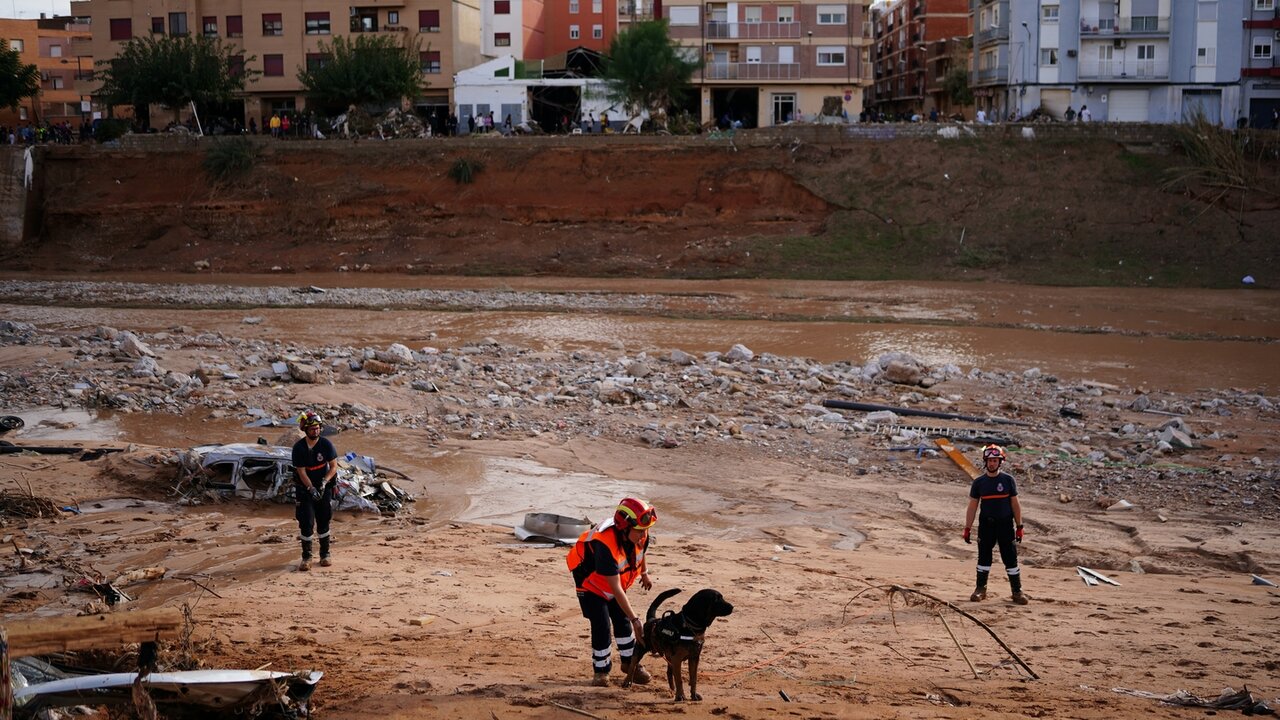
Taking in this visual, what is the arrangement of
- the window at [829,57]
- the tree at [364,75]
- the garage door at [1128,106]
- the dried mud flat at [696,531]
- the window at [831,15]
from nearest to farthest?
the dried mud flat at [696,531] → the tree at [364,75] → the garage door at [1128,106] → the window at [831,15] → the window at [829,57]

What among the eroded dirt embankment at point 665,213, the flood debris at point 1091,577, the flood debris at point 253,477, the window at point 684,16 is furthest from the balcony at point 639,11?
the flood debris at point 1091,577

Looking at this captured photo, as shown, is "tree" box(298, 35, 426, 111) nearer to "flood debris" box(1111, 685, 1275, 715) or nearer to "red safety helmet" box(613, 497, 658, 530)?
"red safety helmet" box(613, 497, 658, 530)

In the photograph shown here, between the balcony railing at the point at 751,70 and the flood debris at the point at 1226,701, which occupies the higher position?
the balcony railing at the point at 751,70

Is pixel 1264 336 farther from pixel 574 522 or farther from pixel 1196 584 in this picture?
pixel 574 522

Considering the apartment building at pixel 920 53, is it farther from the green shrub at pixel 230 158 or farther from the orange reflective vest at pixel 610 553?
the orange reflective vest at pixel 610 553

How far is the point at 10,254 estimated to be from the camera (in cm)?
4875

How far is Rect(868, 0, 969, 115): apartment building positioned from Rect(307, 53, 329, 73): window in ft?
109

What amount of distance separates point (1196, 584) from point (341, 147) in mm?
44510

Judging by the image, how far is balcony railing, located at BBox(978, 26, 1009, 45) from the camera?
190ft

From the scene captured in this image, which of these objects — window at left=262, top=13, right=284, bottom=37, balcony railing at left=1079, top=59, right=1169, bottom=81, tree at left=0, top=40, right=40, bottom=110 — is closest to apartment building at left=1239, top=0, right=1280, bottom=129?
balcony railing at left=1079, top=59, right=1169, bottom=81

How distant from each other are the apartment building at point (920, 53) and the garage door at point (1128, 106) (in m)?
15.1

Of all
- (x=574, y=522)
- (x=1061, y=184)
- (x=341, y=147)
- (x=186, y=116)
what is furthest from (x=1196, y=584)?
(x=186, y=116)

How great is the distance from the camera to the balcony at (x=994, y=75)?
57812 millimetres

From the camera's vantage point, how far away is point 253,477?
44.3 feet
